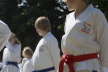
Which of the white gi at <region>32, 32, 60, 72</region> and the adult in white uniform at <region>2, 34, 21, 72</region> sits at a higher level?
the white gi at <region>32, 32, 60, 72</region>

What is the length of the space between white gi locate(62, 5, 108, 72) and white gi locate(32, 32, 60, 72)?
2.81 meters

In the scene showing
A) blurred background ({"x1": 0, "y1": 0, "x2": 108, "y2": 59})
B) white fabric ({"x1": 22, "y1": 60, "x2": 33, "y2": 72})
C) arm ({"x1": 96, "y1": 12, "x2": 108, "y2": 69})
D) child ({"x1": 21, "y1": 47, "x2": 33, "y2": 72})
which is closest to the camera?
arm ({"x1": 96, "y1": 12, "x2": 108, "y2": 69})

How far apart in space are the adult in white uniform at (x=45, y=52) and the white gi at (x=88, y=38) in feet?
9.14

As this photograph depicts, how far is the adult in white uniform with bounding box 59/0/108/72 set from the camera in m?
5.79

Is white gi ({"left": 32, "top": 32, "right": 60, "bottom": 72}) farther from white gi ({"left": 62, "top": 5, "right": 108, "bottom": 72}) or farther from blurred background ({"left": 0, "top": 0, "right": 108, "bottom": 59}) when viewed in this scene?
blurred background ({"left": 0, "top": 0, "right": 108, "bottom": 59})

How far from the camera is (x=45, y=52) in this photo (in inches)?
343

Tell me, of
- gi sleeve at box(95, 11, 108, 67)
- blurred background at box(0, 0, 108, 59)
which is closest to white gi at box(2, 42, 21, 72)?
gi sleeve at box(95, 11, 108, 67)

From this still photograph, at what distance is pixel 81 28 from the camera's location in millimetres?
5820

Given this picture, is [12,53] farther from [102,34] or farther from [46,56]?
[102,34]

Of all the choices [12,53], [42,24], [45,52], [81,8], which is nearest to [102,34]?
[81,8]

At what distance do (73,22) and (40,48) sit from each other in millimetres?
2855

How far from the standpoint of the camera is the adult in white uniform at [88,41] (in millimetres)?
5785

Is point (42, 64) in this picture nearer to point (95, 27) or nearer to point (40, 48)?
point (40, 48)

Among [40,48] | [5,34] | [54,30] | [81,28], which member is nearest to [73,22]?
[81,28]
